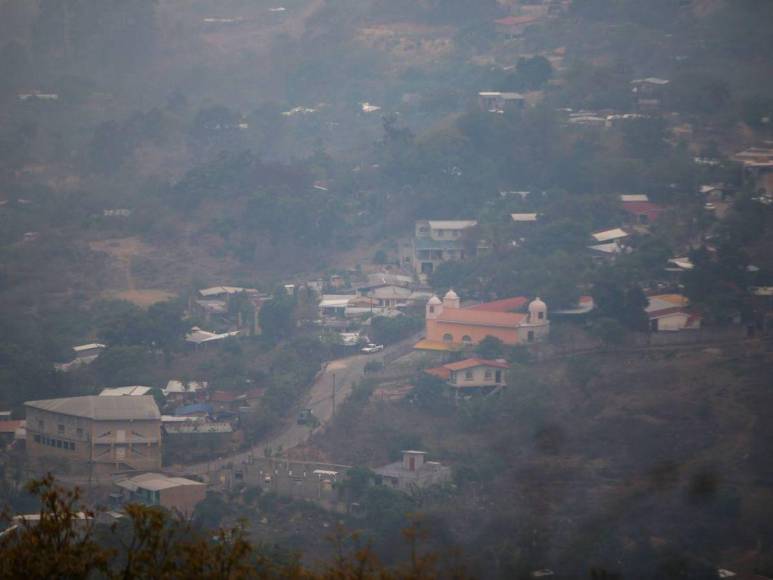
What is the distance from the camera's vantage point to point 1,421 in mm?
16422

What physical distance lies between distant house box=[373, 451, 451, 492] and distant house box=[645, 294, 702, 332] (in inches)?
158

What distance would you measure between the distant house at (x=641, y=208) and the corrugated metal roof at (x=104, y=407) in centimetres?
902

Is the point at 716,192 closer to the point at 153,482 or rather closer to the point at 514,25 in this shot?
the point at 514,25

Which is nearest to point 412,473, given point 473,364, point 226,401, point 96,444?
point 473,364

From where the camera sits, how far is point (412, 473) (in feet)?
47.7

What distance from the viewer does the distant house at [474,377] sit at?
16.6 meters

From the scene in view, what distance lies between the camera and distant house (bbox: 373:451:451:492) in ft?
47.1

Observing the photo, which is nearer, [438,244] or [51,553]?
A: [51,553]

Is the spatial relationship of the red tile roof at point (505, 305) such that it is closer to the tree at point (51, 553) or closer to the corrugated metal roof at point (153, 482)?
the corrugated metal roof at point (153, 482)

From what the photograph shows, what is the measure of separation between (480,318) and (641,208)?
5.03 m

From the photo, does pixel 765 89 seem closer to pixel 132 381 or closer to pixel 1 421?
pixel 132 381

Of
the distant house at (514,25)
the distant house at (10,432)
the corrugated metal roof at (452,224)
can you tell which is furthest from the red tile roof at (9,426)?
the distant house at (514,25)

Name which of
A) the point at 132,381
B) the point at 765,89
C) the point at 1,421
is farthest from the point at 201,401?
the point at 765,89

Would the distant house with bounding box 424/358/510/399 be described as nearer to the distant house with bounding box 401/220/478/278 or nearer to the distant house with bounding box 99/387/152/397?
the distant house with bounding box 99/387/152/397
